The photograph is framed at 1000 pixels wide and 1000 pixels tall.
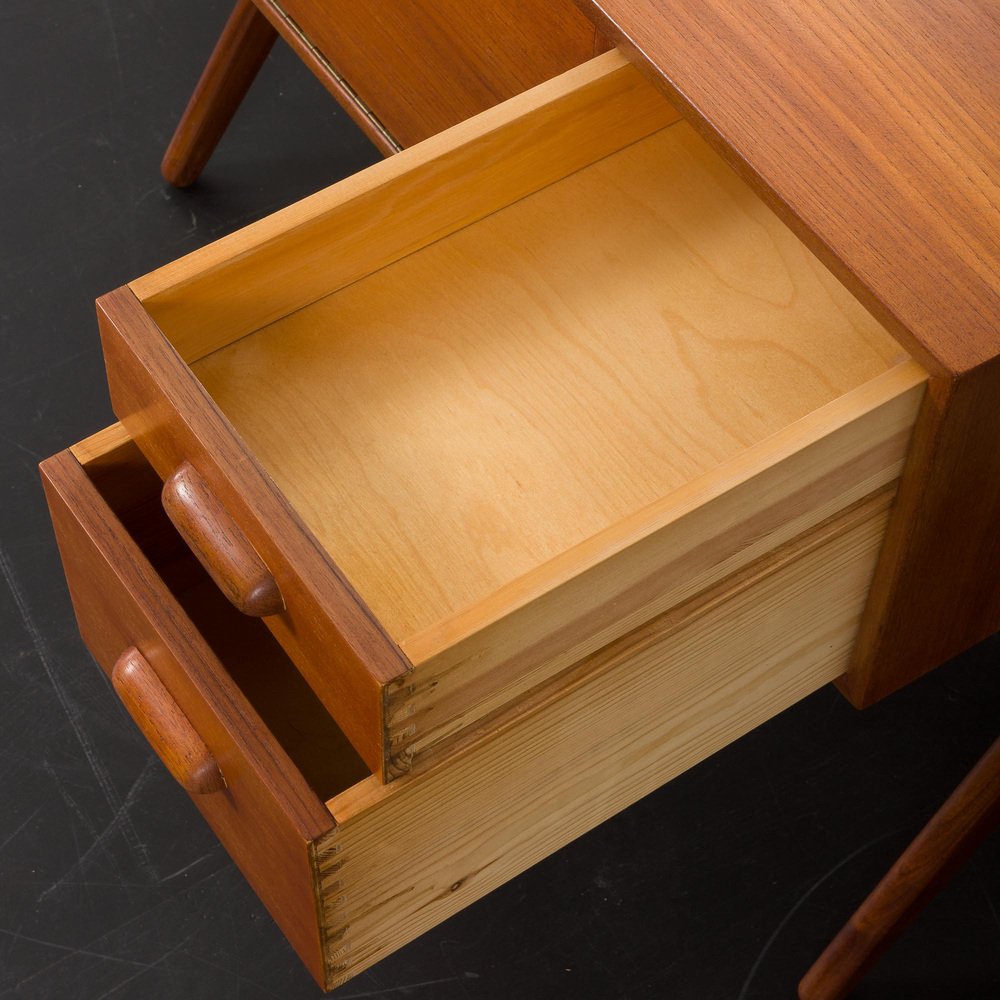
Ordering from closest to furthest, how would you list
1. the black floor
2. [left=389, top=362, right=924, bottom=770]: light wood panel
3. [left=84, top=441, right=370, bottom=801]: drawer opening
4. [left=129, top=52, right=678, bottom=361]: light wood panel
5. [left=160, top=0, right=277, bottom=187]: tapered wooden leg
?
[left=389, top=362, right=924, bottom=770]: light wood panel, [left=129, top=52, right=678, bottom=361]: light wood panel, [left=84, top=441, right=370, bottom=801]: drawer opening, the black floor, [left=160, top=0, right=277, bottom=187]: tapered wooden leg

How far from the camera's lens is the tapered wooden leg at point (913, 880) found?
1075mm

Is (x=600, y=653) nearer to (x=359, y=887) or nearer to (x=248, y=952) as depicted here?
(x=359, y=887)

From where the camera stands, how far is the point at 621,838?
1252 millimetres

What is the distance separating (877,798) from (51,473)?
67 cm

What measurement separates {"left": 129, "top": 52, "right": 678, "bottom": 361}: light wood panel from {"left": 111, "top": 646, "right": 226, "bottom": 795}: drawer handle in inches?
6.6

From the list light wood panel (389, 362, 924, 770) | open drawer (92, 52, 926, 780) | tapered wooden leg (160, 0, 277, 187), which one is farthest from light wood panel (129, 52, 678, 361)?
tapered wooden leg (160, 0, 277, 187)

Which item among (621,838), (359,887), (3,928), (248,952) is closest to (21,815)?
(3,928)

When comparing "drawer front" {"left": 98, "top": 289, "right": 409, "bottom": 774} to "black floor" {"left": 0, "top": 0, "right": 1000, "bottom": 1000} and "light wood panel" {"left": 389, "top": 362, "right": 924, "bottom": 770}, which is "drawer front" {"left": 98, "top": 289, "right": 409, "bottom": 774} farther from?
"black floor" {"left": 0, "top": 0, "right": 1000, "bottom": 1000}

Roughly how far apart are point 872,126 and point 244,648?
0.46 meters

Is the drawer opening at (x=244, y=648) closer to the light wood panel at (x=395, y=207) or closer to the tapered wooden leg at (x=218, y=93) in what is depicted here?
the light wood panel at (x=395, y=207)

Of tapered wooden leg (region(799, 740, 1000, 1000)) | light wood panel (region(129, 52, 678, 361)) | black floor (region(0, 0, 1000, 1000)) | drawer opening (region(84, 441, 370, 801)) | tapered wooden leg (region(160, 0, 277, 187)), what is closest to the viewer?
light wood panel (region(129, 52, 678, 361))

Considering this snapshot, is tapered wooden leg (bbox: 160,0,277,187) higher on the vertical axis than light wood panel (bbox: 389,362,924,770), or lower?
higher

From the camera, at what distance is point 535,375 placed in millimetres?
929

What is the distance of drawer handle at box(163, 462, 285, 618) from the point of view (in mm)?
772
